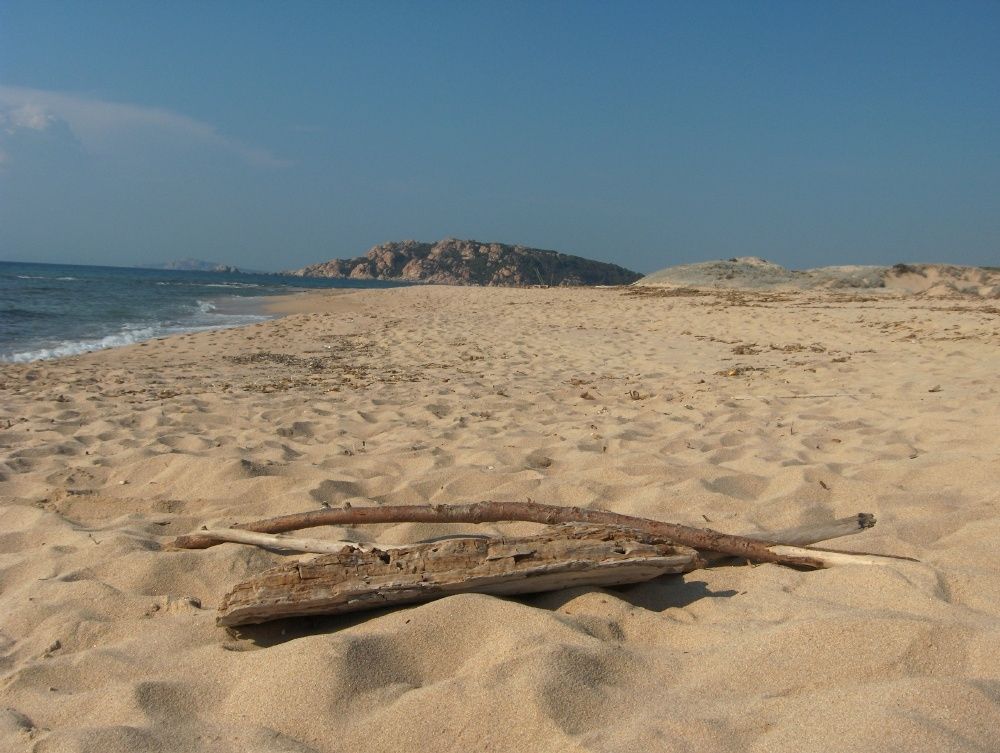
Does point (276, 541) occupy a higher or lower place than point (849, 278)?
lower

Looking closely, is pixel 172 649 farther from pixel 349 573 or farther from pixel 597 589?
pixel 597 589

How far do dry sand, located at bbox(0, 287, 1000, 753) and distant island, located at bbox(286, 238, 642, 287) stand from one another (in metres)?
70.8

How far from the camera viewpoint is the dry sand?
1.68 m

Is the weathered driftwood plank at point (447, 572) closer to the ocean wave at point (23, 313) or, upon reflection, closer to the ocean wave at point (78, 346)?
the ocean wave at point (78, 346)

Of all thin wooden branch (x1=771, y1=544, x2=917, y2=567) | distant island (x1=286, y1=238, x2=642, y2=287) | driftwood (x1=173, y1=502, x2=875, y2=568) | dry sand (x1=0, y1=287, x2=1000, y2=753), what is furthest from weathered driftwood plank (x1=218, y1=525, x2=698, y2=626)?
distant island (x1=286, y1=238, x2=642, y2=287)

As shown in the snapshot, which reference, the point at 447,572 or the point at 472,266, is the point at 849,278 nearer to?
the point at 447,572

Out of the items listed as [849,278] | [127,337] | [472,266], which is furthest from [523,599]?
[472,266]

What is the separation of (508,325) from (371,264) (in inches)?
3787

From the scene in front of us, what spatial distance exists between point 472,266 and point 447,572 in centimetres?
9179

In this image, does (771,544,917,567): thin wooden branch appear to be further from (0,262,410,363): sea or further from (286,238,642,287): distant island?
(286,238,642,287): distant island

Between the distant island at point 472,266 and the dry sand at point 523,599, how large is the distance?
7081 centimetres

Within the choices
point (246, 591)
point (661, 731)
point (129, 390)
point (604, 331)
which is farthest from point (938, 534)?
point (604, 331)

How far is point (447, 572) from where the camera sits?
2.31 meters

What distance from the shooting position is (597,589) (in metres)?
2.35
